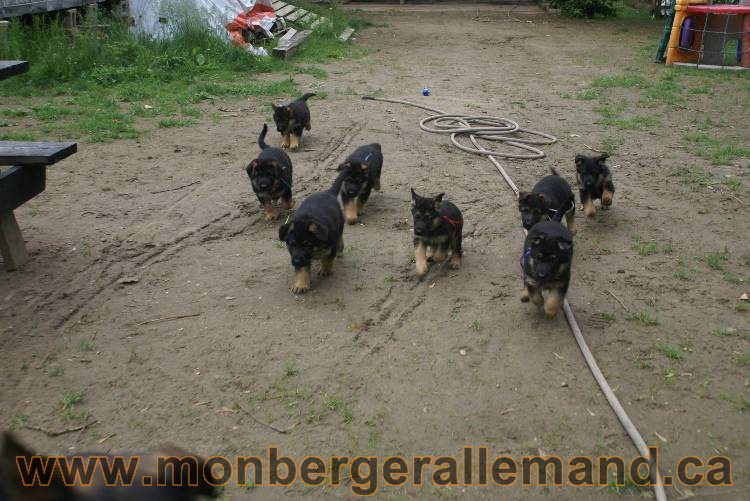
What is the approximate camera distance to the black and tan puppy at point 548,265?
216 inches

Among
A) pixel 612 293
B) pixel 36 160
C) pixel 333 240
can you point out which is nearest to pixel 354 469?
pixel 333 240

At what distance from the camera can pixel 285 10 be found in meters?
20.8

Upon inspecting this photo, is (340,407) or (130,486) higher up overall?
(130,486)

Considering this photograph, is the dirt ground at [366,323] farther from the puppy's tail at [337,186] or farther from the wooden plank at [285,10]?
the wooden plank at [285,10]

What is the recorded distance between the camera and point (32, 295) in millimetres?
6242

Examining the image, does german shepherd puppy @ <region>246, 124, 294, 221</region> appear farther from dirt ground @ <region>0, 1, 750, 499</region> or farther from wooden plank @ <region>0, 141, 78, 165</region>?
wooden plank @ <region>0, 141, 78, 165</region>

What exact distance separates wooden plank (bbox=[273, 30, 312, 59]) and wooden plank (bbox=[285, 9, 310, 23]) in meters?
1.70

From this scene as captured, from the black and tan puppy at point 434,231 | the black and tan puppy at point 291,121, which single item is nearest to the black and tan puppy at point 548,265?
the black and tan puppy at point 434,231

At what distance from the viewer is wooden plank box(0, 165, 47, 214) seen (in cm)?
633

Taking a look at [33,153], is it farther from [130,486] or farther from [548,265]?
[130,486]

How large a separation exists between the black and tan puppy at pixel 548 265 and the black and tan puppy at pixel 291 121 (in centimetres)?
543

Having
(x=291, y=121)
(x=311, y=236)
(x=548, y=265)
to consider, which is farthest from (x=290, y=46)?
(x=548, y=265)

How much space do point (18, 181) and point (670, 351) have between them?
20.0 ft

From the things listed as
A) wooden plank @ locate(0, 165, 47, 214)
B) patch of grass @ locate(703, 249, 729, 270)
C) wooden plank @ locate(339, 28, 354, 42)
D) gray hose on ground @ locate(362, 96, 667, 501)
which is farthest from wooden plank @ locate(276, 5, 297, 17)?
patch of grass @ locate(703, 249, 729, 270)
